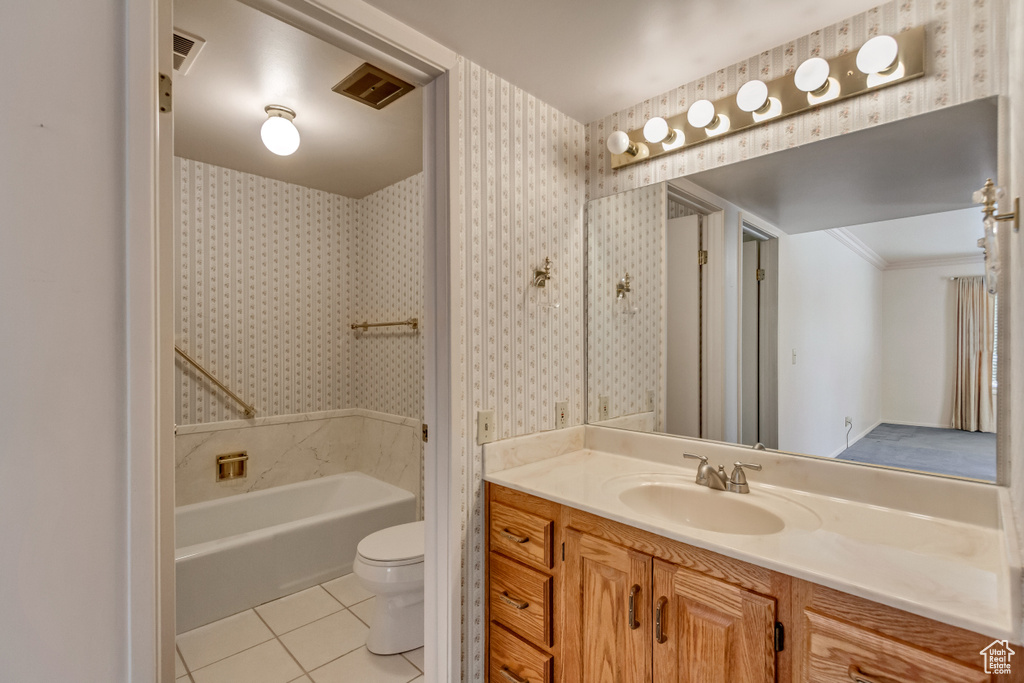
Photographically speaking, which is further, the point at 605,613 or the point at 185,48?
the point at 185,48

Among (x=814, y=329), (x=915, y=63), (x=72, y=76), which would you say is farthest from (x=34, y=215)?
(x=915, y=63)

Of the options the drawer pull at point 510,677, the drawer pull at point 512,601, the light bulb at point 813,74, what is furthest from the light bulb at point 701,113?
the drawer pull at point 510,677

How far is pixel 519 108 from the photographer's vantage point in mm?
1785

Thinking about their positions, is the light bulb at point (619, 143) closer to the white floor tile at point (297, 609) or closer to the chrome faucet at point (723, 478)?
the chrome faucet at point (723, 478)

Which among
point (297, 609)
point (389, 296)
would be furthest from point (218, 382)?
→ point (297, 609)

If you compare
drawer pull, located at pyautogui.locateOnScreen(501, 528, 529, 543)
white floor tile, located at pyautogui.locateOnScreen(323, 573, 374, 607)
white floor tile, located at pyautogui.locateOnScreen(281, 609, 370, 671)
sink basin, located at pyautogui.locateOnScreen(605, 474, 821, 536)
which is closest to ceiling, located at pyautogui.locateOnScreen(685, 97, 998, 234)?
sink basin, located at pyautogui.locateOnScreen(605, 474, 821, 536)

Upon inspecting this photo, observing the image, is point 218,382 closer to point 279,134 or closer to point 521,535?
point 279,134

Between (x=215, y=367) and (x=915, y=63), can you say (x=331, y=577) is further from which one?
(x=915, y=63)

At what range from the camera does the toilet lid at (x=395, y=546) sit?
2.05 metres

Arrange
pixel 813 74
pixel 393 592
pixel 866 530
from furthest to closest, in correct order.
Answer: pixel 393 592
pixel 813 74
pixel 866 530

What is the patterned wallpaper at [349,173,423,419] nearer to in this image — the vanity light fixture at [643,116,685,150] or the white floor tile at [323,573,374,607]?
the white floor tile at [323,573,374,607]

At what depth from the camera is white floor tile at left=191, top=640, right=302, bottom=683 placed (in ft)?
6.14

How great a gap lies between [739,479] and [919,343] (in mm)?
622

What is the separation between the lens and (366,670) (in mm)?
1931
